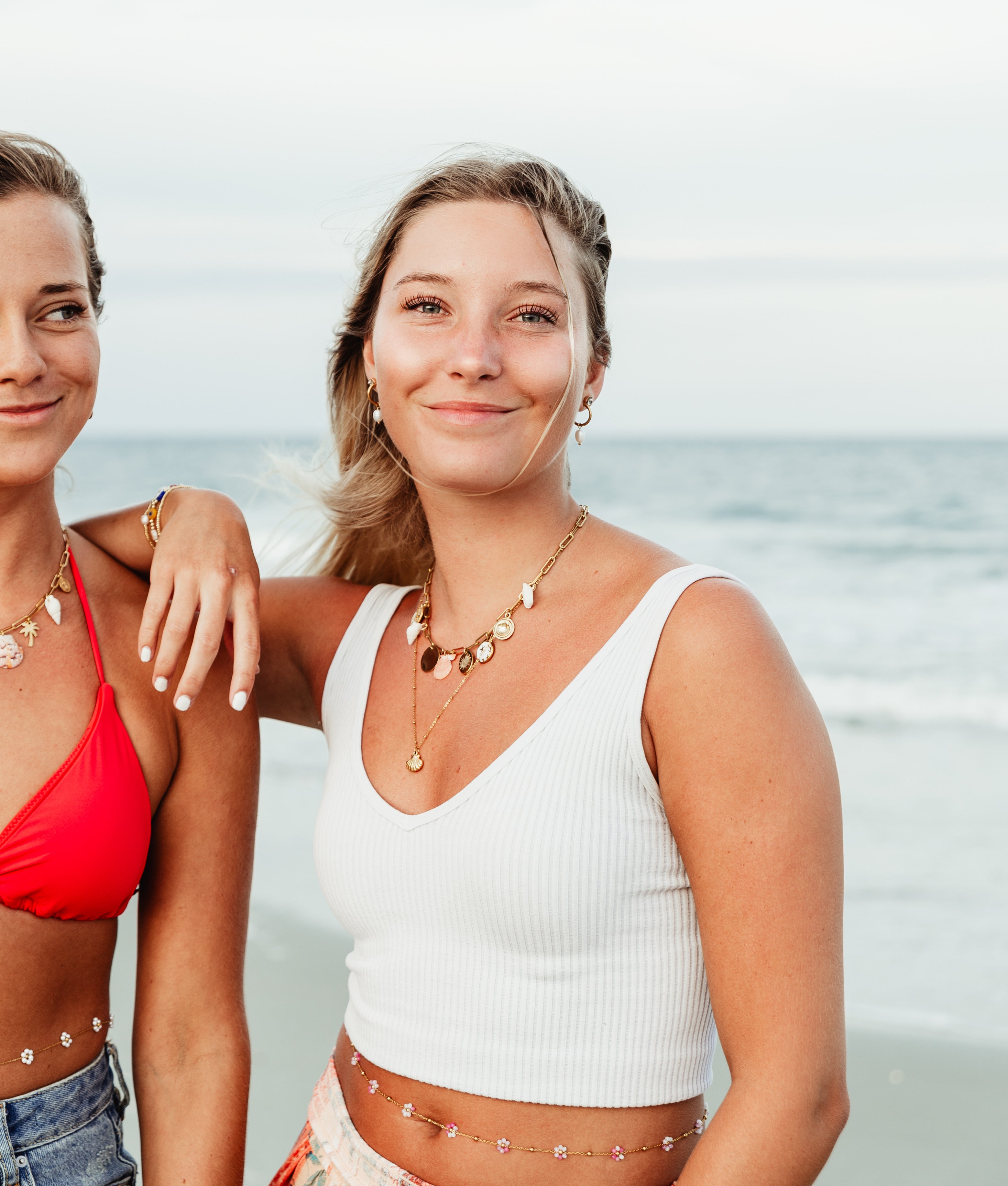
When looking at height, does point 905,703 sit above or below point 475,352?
below

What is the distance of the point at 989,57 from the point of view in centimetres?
1385

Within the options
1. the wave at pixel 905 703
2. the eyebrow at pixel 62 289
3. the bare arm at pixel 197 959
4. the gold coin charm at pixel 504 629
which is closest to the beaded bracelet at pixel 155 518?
the bare arm at pixel 197 959

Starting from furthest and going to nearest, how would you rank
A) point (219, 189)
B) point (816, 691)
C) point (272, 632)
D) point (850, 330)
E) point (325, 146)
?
point (850, 330)
point (219, 189)
point (325, 146)
point (816, 691)
point (272, 632)

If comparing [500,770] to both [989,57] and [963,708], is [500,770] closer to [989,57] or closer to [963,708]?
[963,708]

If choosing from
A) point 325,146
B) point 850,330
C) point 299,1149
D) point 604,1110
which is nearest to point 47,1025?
point 299,1149

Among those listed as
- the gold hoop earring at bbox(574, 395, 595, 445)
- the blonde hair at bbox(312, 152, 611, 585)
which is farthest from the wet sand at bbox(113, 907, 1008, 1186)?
the gold hoop earring at bbox(574, 395, 595, 445)

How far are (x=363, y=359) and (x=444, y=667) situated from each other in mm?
695

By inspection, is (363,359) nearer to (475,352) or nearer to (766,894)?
(475,352)

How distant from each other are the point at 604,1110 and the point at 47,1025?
0.87 meters

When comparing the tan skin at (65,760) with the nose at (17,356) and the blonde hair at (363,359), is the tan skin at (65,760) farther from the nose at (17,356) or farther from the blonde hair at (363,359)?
the blonde hair at (363,359)

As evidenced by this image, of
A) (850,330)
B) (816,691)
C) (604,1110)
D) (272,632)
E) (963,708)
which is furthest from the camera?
(850,330)

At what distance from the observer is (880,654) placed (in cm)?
1195

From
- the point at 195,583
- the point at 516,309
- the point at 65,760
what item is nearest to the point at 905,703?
the point at 516,309

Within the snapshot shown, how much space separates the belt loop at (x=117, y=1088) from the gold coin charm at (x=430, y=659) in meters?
0.82
